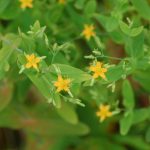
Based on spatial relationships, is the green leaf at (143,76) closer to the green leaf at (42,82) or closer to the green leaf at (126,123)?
the green leaf at (126,123)

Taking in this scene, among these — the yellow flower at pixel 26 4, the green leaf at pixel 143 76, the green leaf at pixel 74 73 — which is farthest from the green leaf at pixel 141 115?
the yellow flower at pixel 26 4

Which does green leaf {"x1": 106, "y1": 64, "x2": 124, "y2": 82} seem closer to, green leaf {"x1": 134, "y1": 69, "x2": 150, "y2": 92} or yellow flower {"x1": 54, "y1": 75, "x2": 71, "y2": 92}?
yellow flower {"x1": 54, "y1": 75, "x2": 71, "y2": 92}

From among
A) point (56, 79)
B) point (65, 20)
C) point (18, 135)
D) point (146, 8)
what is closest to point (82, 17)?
point (65, 20)

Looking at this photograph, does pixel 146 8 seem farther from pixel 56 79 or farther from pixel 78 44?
pixel 78 44

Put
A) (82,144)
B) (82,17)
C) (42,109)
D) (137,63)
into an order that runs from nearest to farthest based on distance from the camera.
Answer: (137,63), (82,17), (42,109), (82,144)

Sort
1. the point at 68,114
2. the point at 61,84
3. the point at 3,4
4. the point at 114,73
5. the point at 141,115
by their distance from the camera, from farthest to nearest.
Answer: the point at 68,114 < the point at 141,115 < the point at 3,4 < the point at 114,73 < the point at 61,84

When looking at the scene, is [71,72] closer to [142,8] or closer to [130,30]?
[130,30]

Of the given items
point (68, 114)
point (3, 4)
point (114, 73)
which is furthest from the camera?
point (68, 114)

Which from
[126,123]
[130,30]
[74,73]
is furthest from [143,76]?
[74,73]
